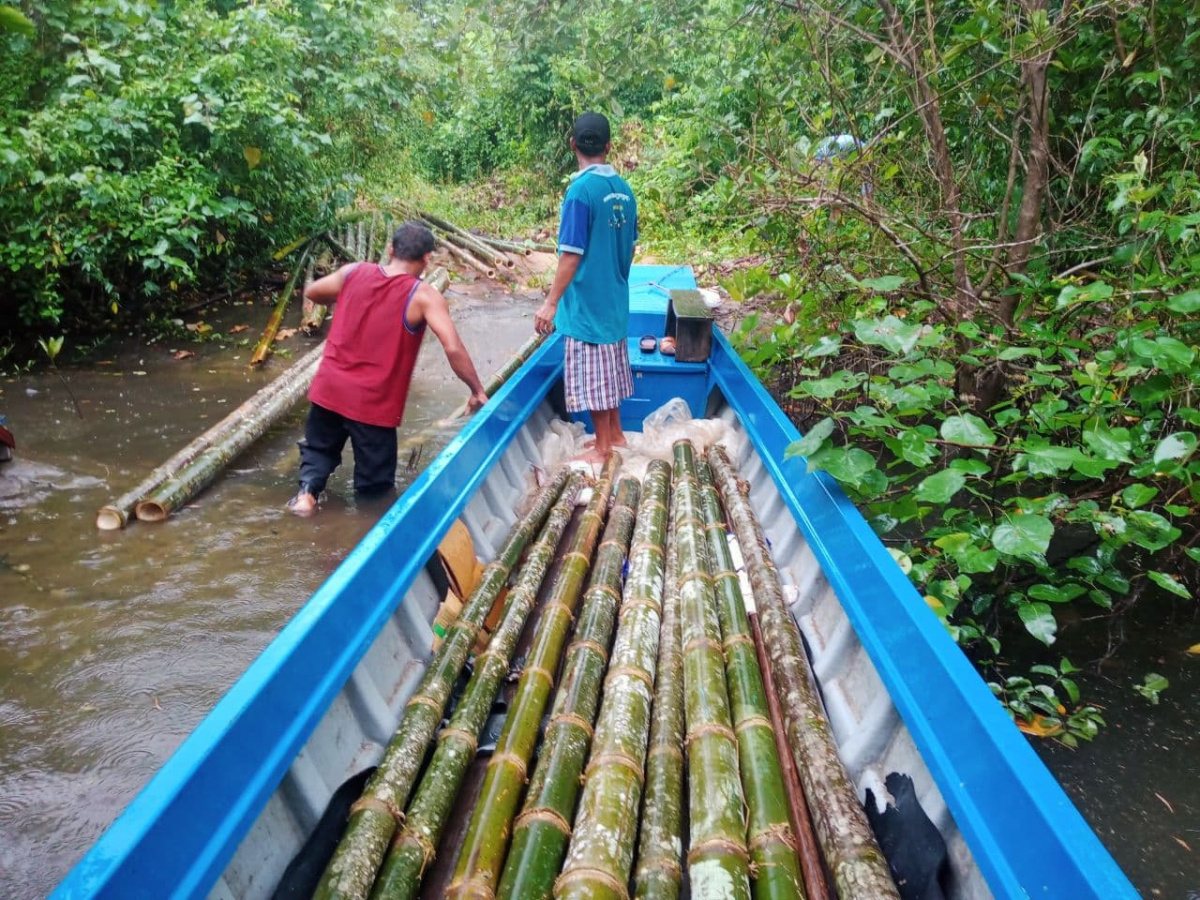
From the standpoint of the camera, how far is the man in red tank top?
3.33 meters

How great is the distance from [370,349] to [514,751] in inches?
88.1

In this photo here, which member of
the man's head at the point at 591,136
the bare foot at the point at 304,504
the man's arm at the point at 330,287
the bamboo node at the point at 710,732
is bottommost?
the bare foot at the point at 304,504

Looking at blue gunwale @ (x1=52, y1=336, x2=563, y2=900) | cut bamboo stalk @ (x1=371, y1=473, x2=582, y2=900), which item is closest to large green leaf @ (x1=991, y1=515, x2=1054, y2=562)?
cut bamboo stalk @ (x1=371, y1=473, x2=582, y2=900)

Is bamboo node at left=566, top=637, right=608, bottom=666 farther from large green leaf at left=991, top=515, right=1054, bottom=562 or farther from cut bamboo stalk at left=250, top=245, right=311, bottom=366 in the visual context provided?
cut bamboo stalk at left=250, top=245, right=311, bottom=366

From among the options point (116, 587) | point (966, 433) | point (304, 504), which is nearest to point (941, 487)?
point (966, 433)

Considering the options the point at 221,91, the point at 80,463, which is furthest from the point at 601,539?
the point at 221,91

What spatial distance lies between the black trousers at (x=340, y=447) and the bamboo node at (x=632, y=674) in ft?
6.88

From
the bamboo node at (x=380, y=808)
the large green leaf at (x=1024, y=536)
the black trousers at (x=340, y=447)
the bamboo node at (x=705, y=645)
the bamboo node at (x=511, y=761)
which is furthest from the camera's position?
the black trousers at (x=340, y=447)

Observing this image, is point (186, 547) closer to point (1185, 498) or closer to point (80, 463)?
point (80, 463)

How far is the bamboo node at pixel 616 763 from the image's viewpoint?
5.52 feet

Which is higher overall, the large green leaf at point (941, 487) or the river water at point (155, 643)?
the large green leaf at point (941, 487)

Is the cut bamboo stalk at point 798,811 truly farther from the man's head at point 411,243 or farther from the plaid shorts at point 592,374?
the man's head at point 411,243

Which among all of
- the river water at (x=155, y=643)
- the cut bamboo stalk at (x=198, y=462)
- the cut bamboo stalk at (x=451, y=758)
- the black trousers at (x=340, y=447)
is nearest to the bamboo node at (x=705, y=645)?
the cut bamboo stalk at (x=451, y=758)

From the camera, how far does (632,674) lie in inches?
79.4
